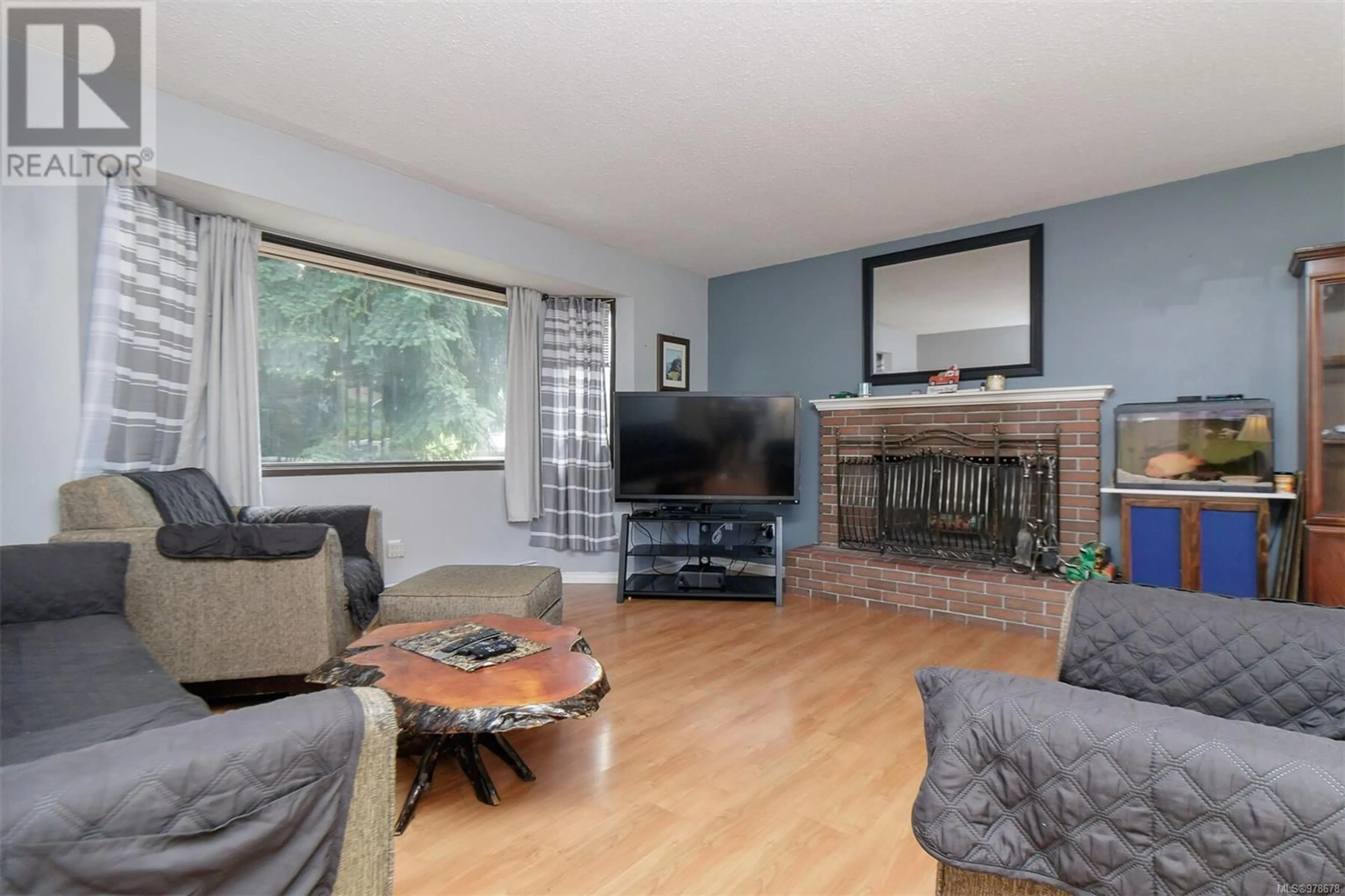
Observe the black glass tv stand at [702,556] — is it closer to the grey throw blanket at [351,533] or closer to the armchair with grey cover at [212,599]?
the grey throw blanket at [351,533]

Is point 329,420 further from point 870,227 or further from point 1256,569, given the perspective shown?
point 1256,569

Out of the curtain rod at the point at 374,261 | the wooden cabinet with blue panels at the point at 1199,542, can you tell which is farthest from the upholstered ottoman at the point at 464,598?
the wooden cabinet with blue panels at the point at 1199,542

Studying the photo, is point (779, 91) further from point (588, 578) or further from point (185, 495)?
point (588, 578)

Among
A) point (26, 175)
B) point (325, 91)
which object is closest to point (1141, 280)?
point (325, 91)

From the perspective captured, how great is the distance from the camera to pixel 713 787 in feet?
6.34

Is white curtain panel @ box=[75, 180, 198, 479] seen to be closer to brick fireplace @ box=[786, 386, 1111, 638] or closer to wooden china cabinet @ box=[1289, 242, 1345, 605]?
brick fireplace @ box=[786, 386, 1111, 638]

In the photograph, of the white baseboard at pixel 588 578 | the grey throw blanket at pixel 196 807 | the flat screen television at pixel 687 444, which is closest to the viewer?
the grey throw blanket at pixel 196 807

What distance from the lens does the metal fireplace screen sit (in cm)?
378

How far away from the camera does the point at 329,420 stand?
368cm

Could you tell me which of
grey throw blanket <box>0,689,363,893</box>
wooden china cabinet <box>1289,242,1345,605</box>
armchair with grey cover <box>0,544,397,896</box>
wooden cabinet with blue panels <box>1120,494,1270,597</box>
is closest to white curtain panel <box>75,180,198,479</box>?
armchair with grey cover <box>0,544,397,896</box>

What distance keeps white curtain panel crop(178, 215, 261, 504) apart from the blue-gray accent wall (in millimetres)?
3393

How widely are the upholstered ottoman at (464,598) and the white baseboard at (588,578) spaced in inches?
70.7

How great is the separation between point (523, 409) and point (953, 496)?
292cm

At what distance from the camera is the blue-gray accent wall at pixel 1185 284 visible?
3127 millimetres
